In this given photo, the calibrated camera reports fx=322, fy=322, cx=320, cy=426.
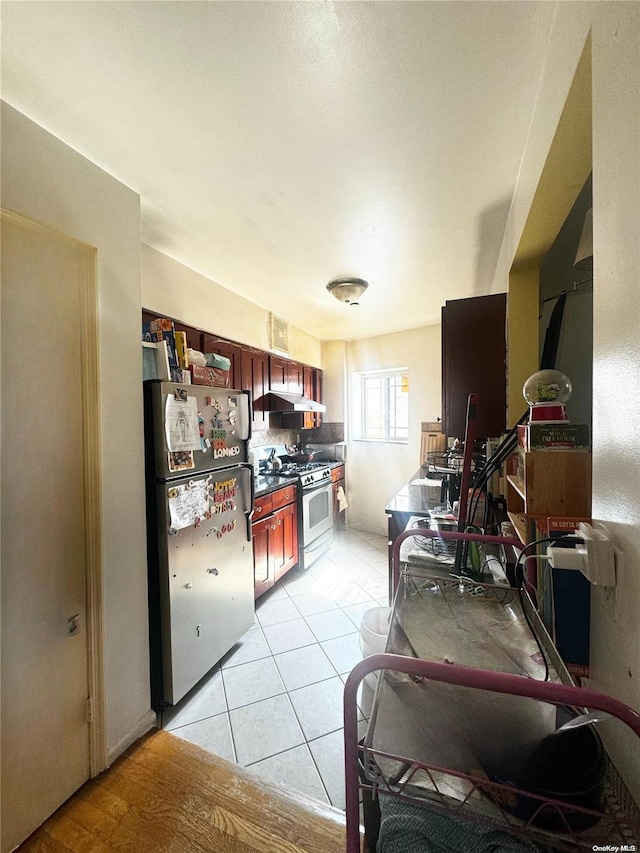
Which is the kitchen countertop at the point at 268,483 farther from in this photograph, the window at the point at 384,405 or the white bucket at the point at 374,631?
the window at the point at 384,405

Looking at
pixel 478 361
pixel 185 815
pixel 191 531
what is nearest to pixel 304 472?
pixel 191 531

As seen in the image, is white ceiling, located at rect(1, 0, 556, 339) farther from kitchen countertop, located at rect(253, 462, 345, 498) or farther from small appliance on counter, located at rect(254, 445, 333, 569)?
small appliance on counter, located at rect(254, 445, 333, 569)

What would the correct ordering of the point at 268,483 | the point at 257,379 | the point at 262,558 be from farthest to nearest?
the point at 257,379
the point at 268,483
the point at 262,558

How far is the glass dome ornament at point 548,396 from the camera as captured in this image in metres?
0.97

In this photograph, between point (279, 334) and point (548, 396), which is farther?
point (279, 334)

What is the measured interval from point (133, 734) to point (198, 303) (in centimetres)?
248

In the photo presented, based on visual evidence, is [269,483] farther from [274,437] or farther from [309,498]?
[274,437]

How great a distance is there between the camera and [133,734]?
1413mm

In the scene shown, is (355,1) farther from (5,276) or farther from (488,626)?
(488,626)

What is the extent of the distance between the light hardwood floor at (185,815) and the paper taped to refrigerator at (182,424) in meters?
1.32

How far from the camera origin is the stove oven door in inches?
126

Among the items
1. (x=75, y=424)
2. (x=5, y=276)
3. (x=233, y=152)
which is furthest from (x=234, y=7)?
(x=75, y=424)

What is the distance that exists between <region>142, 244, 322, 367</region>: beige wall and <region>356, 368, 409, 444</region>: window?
1.73 metres

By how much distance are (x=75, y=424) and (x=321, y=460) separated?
3248 mm
